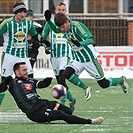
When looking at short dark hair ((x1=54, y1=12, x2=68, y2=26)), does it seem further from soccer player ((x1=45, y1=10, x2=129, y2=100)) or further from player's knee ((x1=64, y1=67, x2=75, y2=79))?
player's knee ((x1=64, y1=67, x2=75, y2=79))

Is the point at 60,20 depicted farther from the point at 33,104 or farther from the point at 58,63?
the point at 58,63

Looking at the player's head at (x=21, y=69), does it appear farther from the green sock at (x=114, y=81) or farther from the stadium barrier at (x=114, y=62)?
the stadium barrier at (x=114, y=62)

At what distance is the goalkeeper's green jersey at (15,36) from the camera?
1389 cm

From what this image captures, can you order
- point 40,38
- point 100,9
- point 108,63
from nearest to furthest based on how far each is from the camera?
point 40,38 → point 108,63 → point 100,9

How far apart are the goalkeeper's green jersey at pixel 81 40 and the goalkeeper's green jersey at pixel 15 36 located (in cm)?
95

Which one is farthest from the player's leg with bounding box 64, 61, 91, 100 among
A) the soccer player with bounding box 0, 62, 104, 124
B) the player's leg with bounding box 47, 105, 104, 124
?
the player's leg with bounding box 47, 105, 104, 124

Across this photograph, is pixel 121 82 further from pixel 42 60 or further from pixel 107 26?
pixel 107 26

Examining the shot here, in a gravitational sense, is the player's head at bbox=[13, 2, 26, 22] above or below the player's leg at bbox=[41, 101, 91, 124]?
above

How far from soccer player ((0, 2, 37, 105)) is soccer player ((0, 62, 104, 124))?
2.16 m

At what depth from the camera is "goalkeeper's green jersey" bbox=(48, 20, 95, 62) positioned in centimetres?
1317

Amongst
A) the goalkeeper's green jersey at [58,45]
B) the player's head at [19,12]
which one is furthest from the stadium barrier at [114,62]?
the player's head at [19,12]

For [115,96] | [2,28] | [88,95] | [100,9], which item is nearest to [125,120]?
[88,95]

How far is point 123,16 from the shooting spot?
27938mm

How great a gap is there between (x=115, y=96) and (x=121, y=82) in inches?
118
